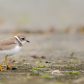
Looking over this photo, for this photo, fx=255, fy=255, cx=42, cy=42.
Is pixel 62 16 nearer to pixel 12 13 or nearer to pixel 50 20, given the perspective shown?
pixel 50 20

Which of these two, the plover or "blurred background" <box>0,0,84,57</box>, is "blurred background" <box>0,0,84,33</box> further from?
the plover

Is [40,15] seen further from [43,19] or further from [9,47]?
[9,47]

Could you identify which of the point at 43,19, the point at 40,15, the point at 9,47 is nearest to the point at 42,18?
the point at 43,19

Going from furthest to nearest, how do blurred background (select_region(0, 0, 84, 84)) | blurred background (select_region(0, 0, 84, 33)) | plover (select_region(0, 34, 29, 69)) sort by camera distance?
1. blurred background (select_region(0, 0, 84, 33))
2. blurred background (select_region(0, 0, 84, 84))
3. plover (select_region(0, 34, 29, 69))

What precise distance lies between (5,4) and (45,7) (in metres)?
3.87

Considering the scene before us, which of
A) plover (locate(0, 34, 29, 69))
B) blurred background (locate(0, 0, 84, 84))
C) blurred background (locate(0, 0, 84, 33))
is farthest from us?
blurred background (locate(0, 0, 84, 33))

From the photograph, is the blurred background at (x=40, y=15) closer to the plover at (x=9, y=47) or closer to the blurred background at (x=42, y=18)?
the blurred background at (x=42, y=18)

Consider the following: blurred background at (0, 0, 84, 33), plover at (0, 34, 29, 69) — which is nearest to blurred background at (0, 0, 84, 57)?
blurred background at (0, 0, 84, 33)

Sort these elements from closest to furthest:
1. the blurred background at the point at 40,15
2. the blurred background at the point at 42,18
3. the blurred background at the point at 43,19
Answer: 1. the blurred background at the point at 43,19
2. the blurred background at the point at 42,18
3. the blurred background at the point at 40,15

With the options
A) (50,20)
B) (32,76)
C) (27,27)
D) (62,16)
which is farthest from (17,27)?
(32,76)

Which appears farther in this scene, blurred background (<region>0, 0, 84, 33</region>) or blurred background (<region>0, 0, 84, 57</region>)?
blurred background (<region>0, 0, 84, 33</region>)

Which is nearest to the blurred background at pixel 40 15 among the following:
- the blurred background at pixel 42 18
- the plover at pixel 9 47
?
the blurred background at pixel 42 18

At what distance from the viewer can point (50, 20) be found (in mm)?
20750

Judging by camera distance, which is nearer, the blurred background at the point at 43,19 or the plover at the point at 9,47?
the plover at the point at 9,47
